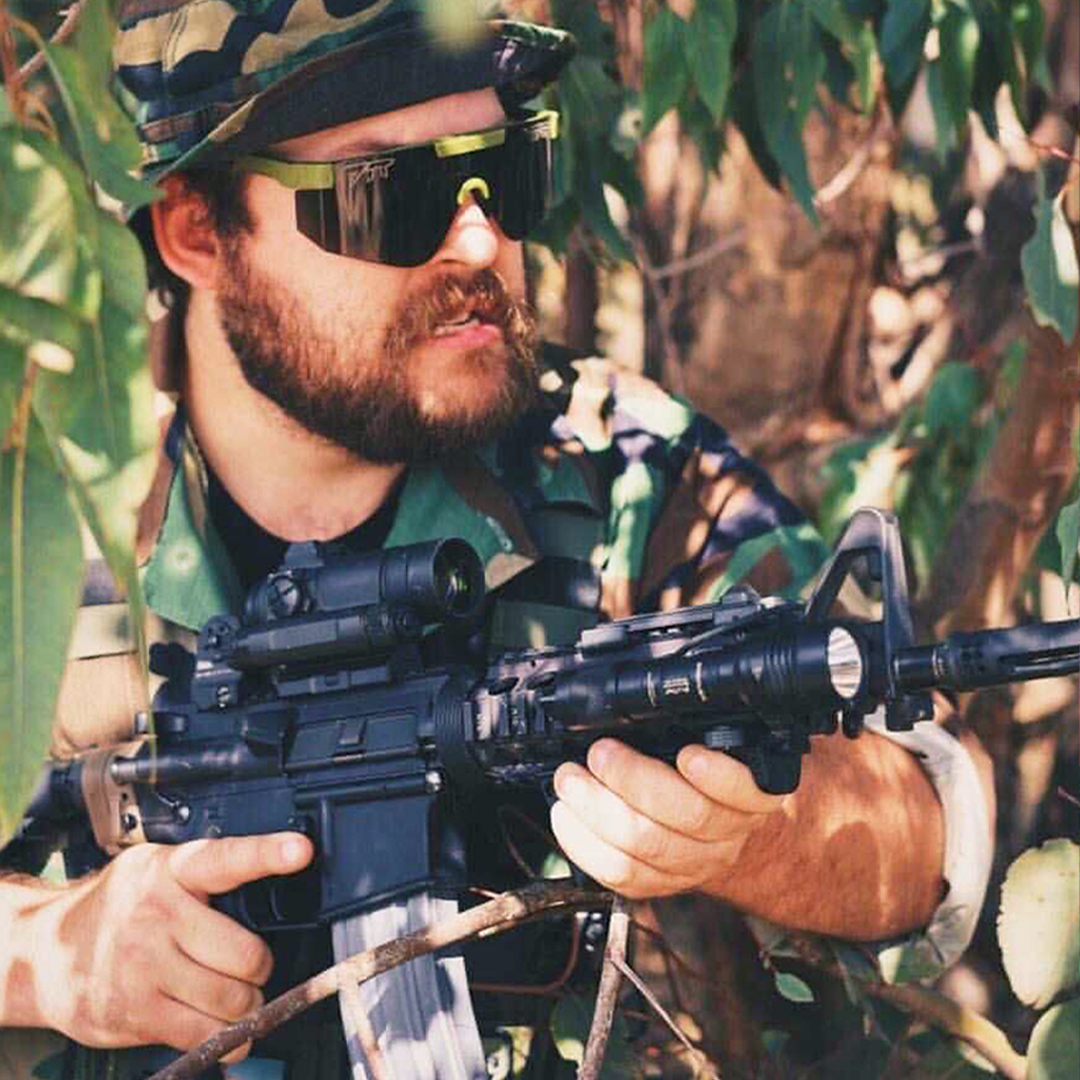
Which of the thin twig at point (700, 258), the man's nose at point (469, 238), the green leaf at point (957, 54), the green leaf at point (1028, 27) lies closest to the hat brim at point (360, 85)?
the man's nose at point (469, 238)

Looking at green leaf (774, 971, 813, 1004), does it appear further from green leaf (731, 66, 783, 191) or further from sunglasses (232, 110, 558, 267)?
green leaf (731, 66, 783, 191)

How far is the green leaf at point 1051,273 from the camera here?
2.80 meters

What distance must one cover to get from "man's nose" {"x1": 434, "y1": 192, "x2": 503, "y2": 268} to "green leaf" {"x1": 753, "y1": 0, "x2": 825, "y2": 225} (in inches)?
25.0

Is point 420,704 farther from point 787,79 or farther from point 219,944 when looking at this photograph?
point 787,79

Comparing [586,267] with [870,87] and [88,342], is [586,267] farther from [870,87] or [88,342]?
[88,342]

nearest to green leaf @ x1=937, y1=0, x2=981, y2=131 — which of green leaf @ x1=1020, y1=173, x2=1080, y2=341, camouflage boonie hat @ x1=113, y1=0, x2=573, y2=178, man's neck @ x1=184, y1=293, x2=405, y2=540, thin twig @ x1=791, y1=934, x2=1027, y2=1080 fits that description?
green leaf @ x1=1020, y1=173, x2=1080, y2=341

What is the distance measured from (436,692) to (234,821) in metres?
0.39

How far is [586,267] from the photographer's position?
4.34 meters

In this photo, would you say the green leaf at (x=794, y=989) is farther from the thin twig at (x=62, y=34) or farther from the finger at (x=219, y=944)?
the thin twig at (x=62, y=34)

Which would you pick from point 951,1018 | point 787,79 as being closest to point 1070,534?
point 951,1018

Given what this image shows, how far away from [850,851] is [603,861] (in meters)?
0.47

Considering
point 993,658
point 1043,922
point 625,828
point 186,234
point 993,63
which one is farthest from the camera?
point 993,63

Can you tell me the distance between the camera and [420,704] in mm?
2555

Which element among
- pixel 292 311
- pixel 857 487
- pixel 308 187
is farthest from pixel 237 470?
pixel 857 487
